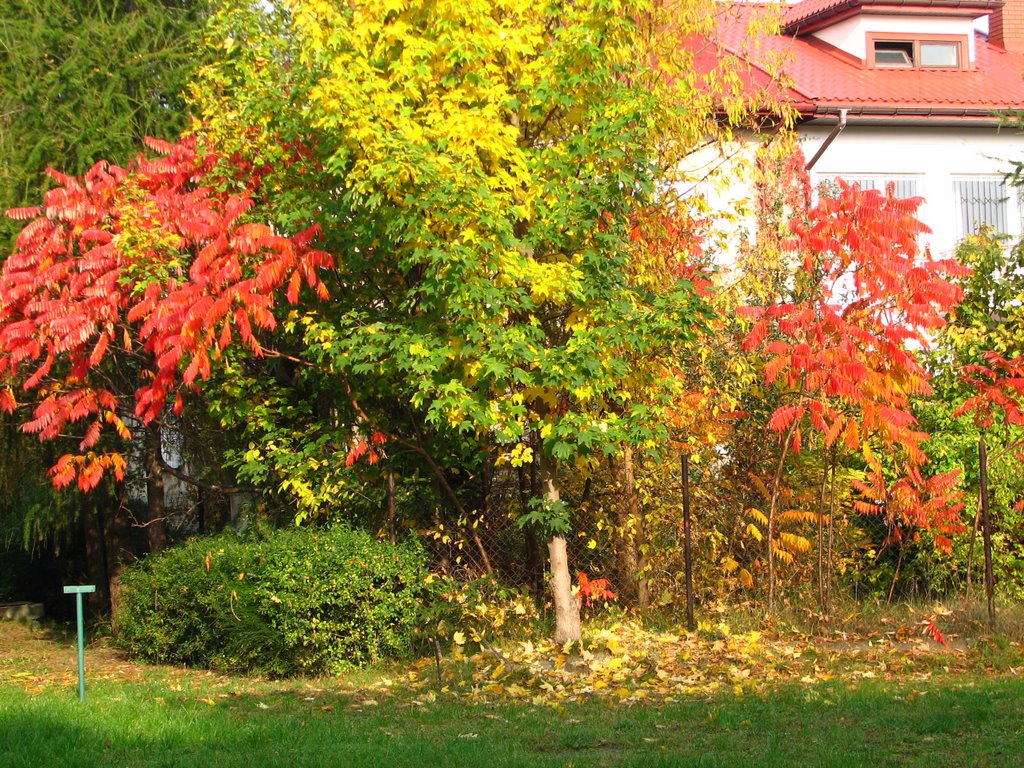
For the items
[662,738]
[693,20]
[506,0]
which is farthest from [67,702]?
[693,20]

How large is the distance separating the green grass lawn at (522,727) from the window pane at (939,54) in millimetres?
14962

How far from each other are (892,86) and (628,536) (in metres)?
11.9

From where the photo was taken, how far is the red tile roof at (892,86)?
19.6m

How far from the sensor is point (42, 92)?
44.0ft

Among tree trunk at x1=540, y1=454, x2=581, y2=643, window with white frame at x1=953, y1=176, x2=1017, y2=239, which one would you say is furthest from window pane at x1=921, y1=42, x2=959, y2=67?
tree trunk at x1=540, y1=454, x2=581, y2=643

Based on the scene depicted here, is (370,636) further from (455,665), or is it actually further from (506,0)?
(506,0)

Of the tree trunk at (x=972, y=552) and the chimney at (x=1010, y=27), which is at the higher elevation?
the chimney at (x=1010, y=27)

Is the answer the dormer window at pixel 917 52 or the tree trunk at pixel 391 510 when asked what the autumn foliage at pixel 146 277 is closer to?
the tree trunk at pixel 391 510

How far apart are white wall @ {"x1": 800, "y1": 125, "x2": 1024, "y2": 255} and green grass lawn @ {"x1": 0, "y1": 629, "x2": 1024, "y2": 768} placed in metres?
11.8

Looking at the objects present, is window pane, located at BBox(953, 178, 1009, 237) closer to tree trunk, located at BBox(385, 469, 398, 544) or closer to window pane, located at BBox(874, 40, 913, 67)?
window pane, located at BBox(874, 40, 913, 67)

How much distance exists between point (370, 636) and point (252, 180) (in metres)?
4.41

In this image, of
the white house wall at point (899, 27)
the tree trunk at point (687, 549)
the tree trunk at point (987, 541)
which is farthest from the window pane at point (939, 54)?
the tree trunk at point (687, 549)

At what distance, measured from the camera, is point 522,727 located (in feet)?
27.6

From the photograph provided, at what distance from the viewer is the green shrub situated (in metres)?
11.0
